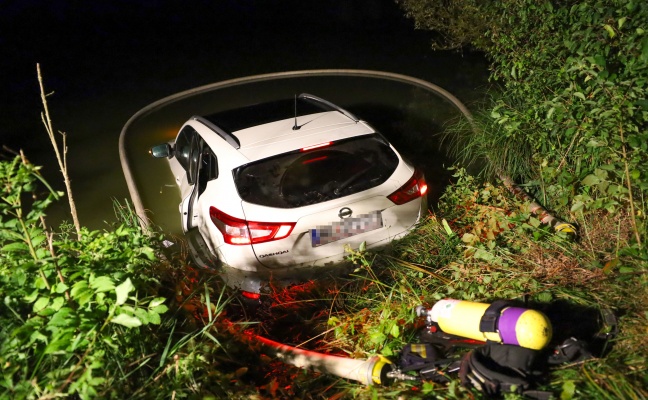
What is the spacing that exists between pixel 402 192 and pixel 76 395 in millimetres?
2823

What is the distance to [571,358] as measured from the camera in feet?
9.82

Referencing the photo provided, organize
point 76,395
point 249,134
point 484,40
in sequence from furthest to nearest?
point 484,40
point 249,134
point 76,395

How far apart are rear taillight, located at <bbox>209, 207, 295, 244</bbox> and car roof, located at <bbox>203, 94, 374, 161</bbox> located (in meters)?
0.56

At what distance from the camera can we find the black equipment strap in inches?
117

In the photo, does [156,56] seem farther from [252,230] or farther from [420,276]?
[420,276]

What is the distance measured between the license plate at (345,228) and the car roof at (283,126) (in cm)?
72

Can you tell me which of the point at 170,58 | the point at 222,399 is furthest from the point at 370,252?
the point at 170,58

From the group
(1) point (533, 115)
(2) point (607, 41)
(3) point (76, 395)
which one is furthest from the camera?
(1) point (533, 115)

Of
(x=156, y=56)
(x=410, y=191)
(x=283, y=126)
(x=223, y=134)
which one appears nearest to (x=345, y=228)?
(x=410, y=191)

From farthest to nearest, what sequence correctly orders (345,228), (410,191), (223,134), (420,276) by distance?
(223,134), (410,191), (420,276), (345,228)

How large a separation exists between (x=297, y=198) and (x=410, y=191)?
1046mm

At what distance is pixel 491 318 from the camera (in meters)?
3.00

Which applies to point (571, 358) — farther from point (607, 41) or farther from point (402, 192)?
point (607, 41)

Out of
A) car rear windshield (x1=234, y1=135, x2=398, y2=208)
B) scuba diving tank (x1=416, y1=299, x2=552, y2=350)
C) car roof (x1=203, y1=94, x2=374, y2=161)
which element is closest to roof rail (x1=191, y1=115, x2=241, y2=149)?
car roof (x1=203, y1=94, x2=374, y2=161)
